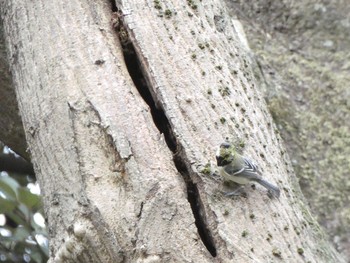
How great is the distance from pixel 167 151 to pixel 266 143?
0.36 meters

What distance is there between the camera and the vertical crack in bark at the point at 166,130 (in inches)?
77.9

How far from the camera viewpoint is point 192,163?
205cm

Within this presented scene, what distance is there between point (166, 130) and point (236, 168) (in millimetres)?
276

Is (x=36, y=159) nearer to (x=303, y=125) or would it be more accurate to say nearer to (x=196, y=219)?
(x=196, y=219)

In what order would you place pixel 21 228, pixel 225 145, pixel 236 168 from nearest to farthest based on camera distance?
pixel 236 168
pixel 225 145
pixel 21 228

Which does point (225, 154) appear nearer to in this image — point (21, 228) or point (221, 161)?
point (221, 161)

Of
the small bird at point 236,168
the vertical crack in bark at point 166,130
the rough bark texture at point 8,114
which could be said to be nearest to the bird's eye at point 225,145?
the small bird at point 236,168

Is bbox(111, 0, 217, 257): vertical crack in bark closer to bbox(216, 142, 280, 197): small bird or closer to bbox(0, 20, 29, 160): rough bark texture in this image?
bbox(216, 142, 280, 197): small bird

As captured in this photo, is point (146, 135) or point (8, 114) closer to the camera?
point (146, 135)

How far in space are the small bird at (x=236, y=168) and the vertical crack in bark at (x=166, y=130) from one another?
0.09 m

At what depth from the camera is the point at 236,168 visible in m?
1.97

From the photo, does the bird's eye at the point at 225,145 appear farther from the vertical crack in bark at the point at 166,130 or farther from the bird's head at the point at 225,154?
the vertical crack in bark at the point at 166,130

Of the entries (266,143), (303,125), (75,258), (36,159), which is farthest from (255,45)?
(75,258)

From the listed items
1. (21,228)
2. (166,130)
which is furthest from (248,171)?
(21,228)
